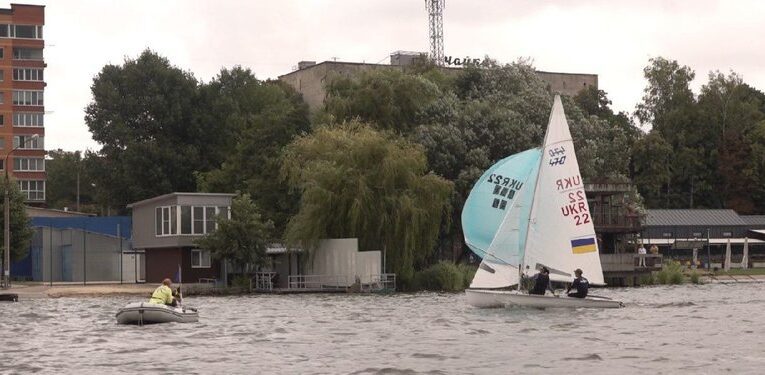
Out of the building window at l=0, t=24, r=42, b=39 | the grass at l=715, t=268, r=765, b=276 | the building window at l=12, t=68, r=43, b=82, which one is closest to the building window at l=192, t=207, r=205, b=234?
the grass at l=715, t=268, r=765, b=276

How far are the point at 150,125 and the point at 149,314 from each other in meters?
65.4

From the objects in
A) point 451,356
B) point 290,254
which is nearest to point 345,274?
point 290,254

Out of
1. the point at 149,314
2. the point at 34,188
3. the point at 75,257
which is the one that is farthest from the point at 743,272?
the point at 34,188

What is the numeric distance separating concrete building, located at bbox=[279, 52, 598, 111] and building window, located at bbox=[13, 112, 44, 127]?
3234 cm

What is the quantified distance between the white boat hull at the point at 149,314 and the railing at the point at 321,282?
26.9 metres

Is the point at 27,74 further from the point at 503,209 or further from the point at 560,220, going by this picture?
the point at 560,220

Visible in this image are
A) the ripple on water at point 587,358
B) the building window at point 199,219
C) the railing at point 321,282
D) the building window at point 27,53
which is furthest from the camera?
the building window at point 27,53

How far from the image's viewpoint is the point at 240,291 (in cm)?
7338

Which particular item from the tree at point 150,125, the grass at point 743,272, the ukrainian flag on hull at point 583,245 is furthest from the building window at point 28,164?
the ukrainian flag on hull at point 583,245

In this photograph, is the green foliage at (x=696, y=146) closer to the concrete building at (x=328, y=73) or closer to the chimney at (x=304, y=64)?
the concrete building at (x=328, y=73)

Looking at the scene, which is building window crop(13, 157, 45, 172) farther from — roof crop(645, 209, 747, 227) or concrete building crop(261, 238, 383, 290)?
concrete building crop(261, 238, 383, 290)

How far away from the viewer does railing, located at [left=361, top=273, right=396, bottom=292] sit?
237ft

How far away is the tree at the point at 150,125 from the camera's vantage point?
4230 inches

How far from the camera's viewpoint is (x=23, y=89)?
148 meters
